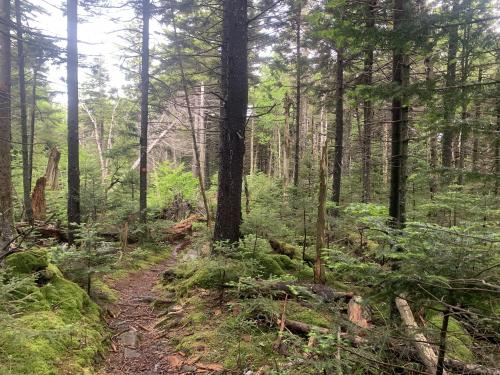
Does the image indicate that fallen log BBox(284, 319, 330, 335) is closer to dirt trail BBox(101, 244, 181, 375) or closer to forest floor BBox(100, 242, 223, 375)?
forest floor BBox(100, 242, 223, 375)

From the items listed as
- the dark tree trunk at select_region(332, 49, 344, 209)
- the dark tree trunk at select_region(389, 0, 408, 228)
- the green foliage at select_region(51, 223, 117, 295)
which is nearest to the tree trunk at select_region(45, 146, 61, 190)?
the green foliage at select_region(51, 223, 117, 295)

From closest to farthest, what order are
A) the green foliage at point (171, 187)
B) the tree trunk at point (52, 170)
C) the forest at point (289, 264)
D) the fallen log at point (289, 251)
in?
the forest at point (289, 264) < the fallen log at point (289, 251) < the tree trunk at point (52, 170) < the green foliage at point (171, 187)

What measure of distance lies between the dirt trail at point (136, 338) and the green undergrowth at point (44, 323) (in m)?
0.32

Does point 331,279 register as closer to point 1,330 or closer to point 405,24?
point 405,24

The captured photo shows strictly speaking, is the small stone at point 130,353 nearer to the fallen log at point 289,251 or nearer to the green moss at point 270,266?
the green moss at point 270,266

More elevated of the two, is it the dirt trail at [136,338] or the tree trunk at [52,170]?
the tree trunk at [52,170]

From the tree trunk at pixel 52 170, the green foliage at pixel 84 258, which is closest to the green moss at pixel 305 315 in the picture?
the green foliage at pixel 84 258

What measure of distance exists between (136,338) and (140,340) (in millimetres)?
73

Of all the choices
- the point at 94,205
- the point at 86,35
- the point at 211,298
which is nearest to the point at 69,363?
the point at 211,298

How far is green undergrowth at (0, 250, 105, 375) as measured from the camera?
3238mm

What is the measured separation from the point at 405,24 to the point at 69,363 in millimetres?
5927

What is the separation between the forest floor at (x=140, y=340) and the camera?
4.42m

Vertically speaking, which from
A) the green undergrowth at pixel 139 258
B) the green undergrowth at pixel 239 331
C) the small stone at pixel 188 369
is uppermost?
the green undergrowth at pixel 239 331

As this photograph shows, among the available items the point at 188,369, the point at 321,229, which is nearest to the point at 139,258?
the point at 321,229
